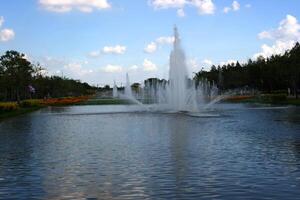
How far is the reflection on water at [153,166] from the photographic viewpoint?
31.1 feet

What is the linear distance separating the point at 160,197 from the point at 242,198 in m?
1.37

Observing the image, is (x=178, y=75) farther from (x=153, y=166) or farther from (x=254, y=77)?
(x=254, y=77)

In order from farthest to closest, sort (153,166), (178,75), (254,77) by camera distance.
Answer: (254,77) → (178,75) → (153,166)

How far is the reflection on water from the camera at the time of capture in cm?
948

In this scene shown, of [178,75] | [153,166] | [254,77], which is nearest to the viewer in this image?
[153,166]

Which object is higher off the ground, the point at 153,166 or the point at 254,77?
the point at 254,77

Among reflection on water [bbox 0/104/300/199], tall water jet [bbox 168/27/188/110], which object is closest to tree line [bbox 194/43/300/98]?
tall water jet [bbox 168/27/188/110]

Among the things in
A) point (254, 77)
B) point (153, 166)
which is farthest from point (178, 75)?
point (254, 77)

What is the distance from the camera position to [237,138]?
60.8ft

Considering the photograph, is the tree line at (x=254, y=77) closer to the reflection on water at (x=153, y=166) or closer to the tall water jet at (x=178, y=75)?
the tall water jet at (x=178, y=75)

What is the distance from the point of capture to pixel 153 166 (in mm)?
12344

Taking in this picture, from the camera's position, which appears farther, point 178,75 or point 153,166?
point 178,75

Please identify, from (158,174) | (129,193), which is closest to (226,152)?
(158,174)

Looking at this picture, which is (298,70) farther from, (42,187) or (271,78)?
(42,187)
